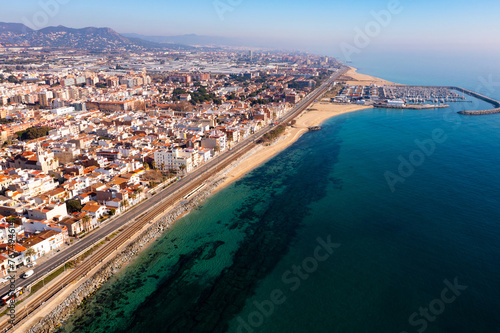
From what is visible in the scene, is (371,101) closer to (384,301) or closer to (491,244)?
(491,244)

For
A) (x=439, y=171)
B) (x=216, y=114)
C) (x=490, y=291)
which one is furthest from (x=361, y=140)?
(x=490, y=291)

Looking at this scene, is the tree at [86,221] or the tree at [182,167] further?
the tree at [182,167]

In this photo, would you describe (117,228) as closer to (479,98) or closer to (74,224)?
(74,224)

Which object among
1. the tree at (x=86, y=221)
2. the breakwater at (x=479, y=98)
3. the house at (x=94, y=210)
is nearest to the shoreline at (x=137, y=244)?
the tree at (x=86, y=221)

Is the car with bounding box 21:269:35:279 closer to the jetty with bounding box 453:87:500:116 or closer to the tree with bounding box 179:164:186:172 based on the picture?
the tree with bounding box 179:164:186:172

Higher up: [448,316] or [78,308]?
[448,316]

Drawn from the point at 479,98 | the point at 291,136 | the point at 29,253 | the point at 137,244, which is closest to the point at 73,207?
the point at 29,253

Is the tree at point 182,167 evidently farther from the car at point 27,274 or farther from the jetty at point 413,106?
the jetty at point 413,106
